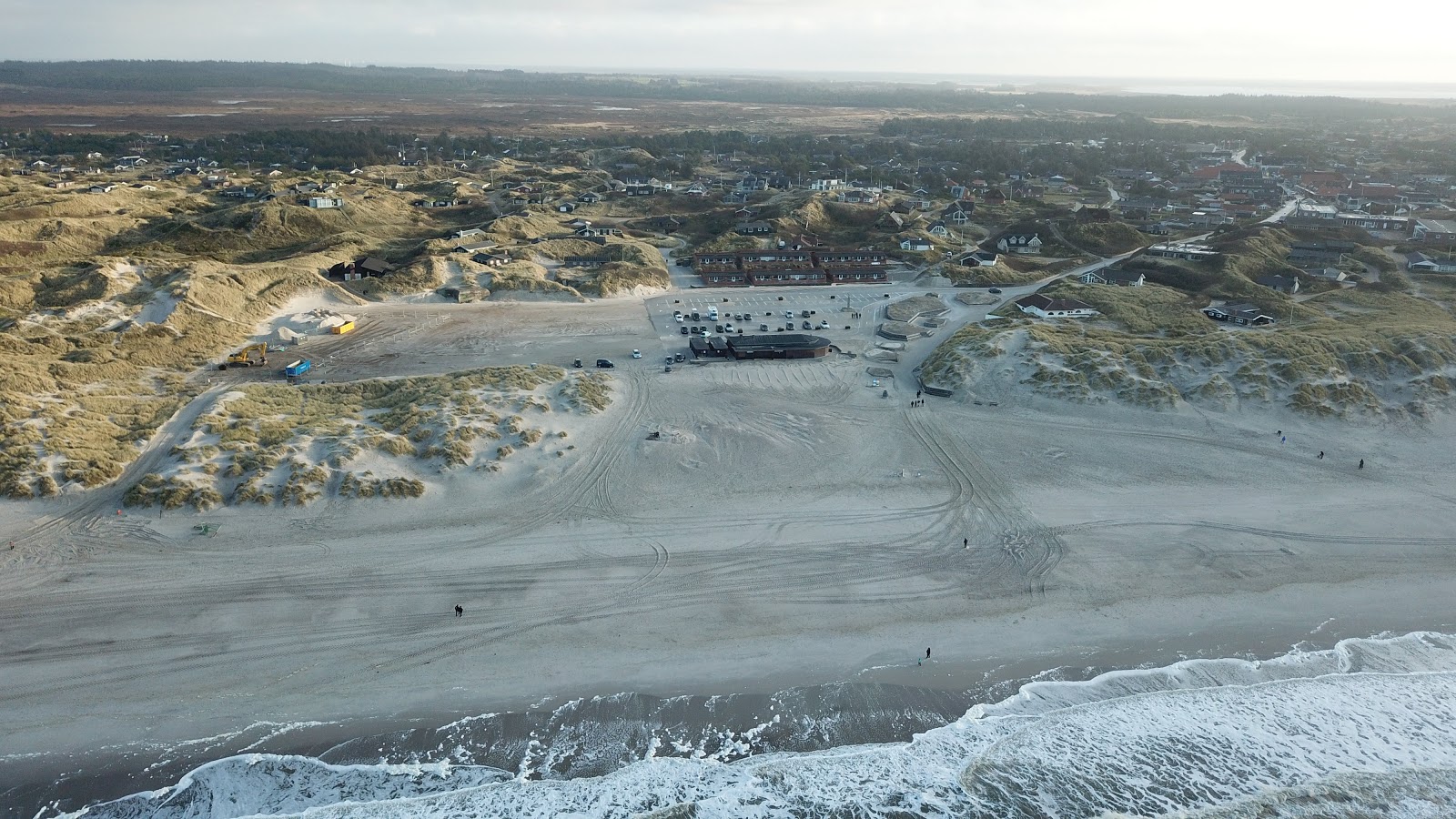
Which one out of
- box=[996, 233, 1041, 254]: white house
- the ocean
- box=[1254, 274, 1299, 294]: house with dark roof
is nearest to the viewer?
the ocean

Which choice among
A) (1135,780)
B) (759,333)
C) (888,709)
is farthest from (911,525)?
(759,333)

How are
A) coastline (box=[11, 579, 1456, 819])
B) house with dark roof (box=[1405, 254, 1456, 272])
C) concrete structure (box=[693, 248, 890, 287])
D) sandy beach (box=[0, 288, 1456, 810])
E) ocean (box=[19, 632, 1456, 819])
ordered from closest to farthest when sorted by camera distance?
ocean (box=[19, 632, 1456, 819]) < coastline (box=[11, 579, 1456, 819]) < sandy beach (box=[0, 288, 1456, 810]) < house with dark roof (box=[1405, 254, 1456, 272]) < concrete structure (box=[693, 248, 890, 287])

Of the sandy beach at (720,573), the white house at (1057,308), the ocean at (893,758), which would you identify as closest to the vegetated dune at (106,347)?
the sandy beach at (720,573)

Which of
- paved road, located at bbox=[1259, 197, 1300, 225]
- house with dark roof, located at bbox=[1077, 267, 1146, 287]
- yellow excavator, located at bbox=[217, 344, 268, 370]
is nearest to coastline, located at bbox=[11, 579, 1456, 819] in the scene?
yellow excavator, located at bbox=[217, 344, 268, 370]

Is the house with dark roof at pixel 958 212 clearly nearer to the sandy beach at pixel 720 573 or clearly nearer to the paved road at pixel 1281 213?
the paved road at pixel 1281 213

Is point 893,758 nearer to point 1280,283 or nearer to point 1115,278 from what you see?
point 1115,278

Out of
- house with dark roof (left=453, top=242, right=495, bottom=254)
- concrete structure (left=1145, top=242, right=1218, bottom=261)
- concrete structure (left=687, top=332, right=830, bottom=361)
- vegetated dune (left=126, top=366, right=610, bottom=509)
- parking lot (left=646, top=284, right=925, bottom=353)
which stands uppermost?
concrete structure (left=1145, top=242, right=1218, bottom=261)

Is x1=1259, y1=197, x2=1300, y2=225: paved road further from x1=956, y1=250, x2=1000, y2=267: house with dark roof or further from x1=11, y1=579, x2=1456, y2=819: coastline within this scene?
x1=11, y1=579, x2=1456, y2=819: coastline
